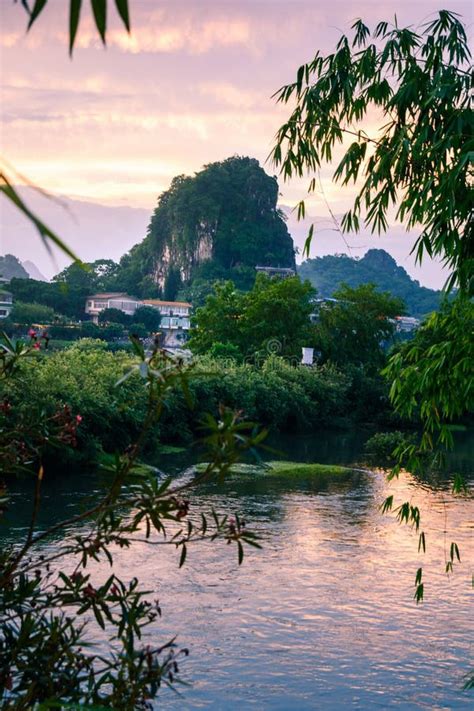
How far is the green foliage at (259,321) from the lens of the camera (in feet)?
138

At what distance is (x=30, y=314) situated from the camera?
6088cm

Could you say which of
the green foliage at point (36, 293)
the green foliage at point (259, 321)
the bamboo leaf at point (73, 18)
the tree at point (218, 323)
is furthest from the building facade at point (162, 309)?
the bamboo leaf at point (73, 18)

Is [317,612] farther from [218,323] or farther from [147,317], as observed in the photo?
[147,317]

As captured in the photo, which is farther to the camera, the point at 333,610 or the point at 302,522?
the point at 302,522

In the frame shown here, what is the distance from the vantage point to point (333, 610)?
34.9ft

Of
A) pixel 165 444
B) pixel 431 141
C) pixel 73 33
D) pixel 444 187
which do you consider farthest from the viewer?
pixel 165 444

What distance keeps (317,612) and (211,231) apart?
311 ft

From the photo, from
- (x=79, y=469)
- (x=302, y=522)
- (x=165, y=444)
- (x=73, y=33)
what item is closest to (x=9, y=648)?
(x=73, y=33)

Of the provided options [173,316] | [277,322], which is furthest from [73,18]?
[173,316]

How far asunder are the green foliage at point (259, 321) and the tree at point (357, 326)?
99cm

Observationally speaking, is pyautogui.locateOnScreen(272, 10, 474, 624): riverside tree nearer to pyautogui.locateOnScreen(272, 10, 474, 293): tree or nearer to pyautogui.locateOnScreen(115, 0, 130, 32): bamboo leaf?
pyautogui.locateOnScreen(272, 10, 474, 293): tree

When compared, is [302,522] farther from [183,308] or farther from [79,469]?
[183,308]

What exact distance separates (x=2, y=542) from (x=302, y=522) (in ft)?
→ 16.1


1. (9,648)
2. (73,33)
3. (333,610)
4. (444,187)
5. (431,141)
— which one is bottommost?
(333,610)
